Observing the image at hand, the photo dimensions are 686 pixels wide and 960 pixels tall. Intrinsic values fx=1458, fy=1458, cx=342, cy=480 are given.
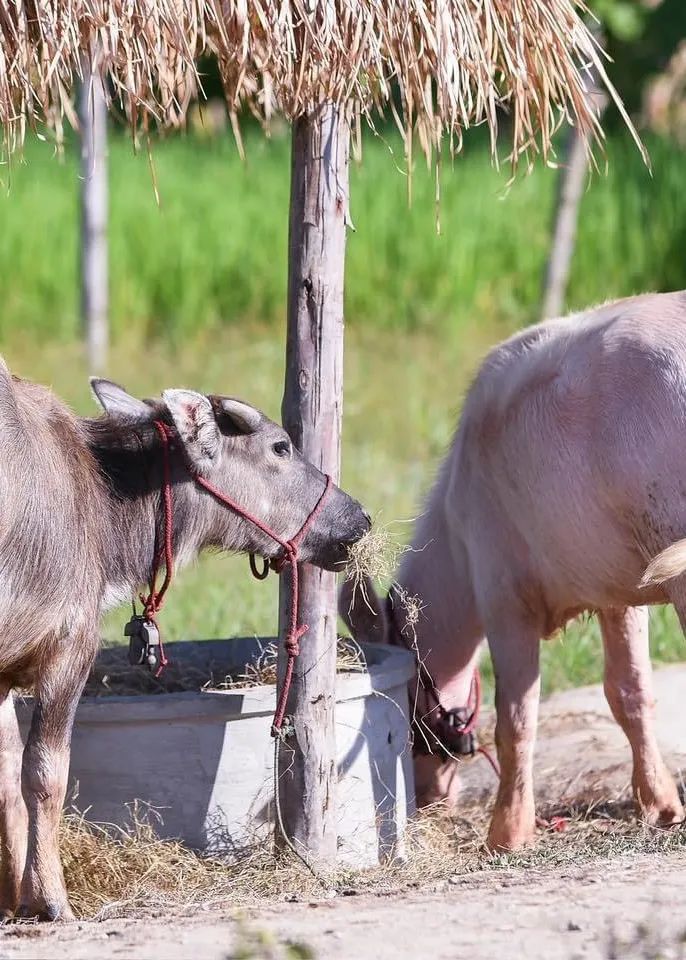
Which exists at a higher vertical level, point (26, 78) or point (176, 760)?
point (26, 78)

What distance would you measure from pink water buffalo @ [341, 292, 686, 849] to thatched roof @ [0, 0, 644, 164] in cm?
83

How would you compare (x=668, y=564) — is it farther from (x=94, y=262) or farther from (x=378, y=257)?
(x=378, y=257)

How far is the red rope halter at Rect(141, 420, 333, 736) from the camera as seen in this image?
4.69 meters

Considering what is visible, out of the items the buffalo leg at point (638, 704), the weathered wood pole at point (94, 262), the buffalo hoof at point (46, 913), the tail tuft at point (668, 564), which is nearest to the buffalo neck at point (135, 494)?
the buffalo hoof at point (46, 913)

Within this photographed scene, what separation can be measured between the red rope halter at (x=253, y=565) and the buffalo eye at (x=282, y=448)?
0.57ft

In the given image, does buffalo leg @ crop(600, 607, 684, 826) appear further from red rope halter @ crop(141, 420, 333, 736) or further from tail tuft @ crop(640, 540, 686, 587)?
red rope halter @ crop(141, 420, 333, 736)

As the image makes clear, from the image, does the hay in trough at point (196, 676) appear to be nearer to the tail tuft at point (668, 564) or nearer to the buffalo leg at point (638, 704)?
the buffalo leg at point (638, 704)

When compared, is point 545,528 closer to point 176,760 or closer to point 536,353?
point 536,353

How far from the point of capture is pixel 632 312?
5188 mm

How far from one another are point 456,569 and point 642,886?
7.14 feet

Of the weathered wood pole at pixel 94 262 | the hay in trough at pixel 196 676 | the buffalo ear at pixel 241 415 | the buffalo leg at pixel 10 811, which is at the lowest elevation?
the buffalo leg at pixel 10 811

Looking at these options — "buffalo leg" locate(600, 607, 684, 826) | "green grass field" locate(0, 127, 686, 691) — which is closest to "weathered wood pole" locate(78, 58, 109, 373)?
→ "green grass field" locate(0, 127, 686, 691)

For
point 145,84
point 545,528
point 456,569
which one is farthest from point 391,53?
point 456,569

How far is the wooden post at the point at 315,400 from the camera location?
471cm
